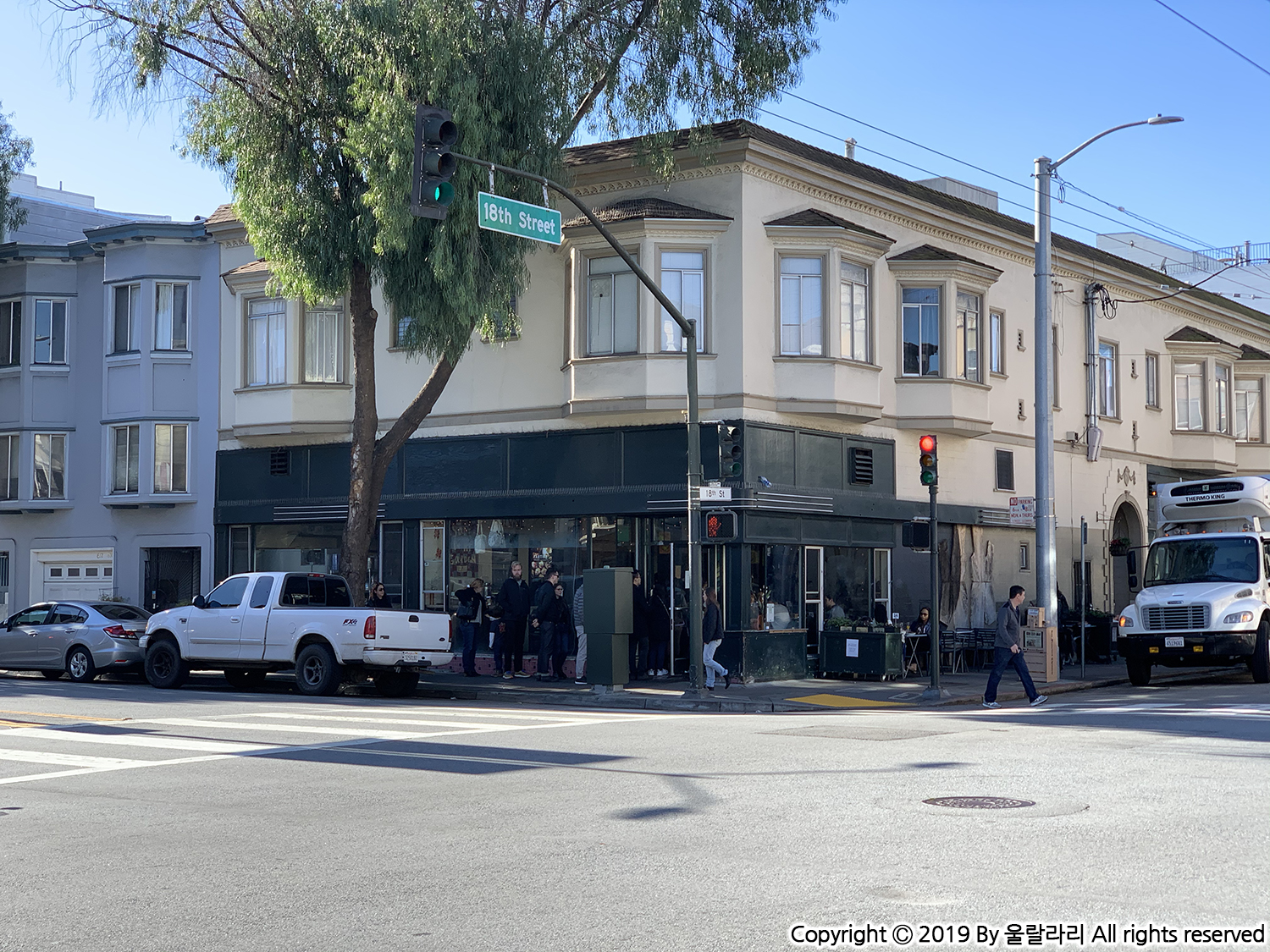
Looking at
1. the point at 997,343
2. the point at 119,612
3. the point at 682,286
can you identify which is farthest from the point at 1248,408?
the point at 119,612

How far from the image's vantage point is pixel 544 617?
2359 cm

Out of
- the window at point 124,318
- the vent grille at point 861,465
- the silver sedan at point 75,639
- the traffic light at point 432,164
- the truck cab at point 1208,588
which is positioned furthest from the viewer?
the window at point 124,318

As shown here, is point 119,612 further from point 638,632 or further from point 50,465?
point 638,632

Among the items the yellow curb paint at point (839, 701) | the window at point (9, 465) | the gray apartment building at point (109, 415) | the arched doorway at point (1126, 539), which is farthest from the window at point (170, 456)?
the arched doorway at point (1126, 539)

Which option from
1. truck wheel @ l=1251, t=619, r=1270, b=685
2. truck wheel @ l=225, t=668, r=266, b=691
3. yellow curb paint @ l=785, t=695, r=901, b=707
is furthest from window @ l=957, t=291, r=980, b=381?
truck wheel @ l=225, t=668, r=266, b=691

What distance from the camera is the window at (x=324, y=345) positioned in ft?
94.3

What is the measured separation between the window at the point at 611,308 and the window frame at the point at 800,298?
249 centimetres

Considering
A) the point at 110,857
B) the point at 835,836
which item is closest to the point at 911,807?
the point at 835,836

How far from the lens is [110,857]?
8.35 meters

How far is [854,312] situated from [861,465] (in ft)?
9.32

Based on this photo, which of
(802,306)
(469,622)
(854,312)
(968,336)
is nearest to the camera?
(802,306)

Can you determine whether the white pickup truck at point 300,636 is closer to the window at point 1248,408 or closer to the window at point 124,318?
the window at point 124,318

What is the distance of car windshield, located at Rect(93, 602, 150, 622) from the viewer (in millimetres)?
24672

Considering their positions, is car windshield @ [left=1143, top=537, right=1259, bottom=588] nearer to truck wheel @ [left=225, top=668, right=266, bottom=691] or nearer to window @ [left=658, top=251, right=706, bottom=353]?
window @ [left=658, top=251, right=706, bottom=353]
